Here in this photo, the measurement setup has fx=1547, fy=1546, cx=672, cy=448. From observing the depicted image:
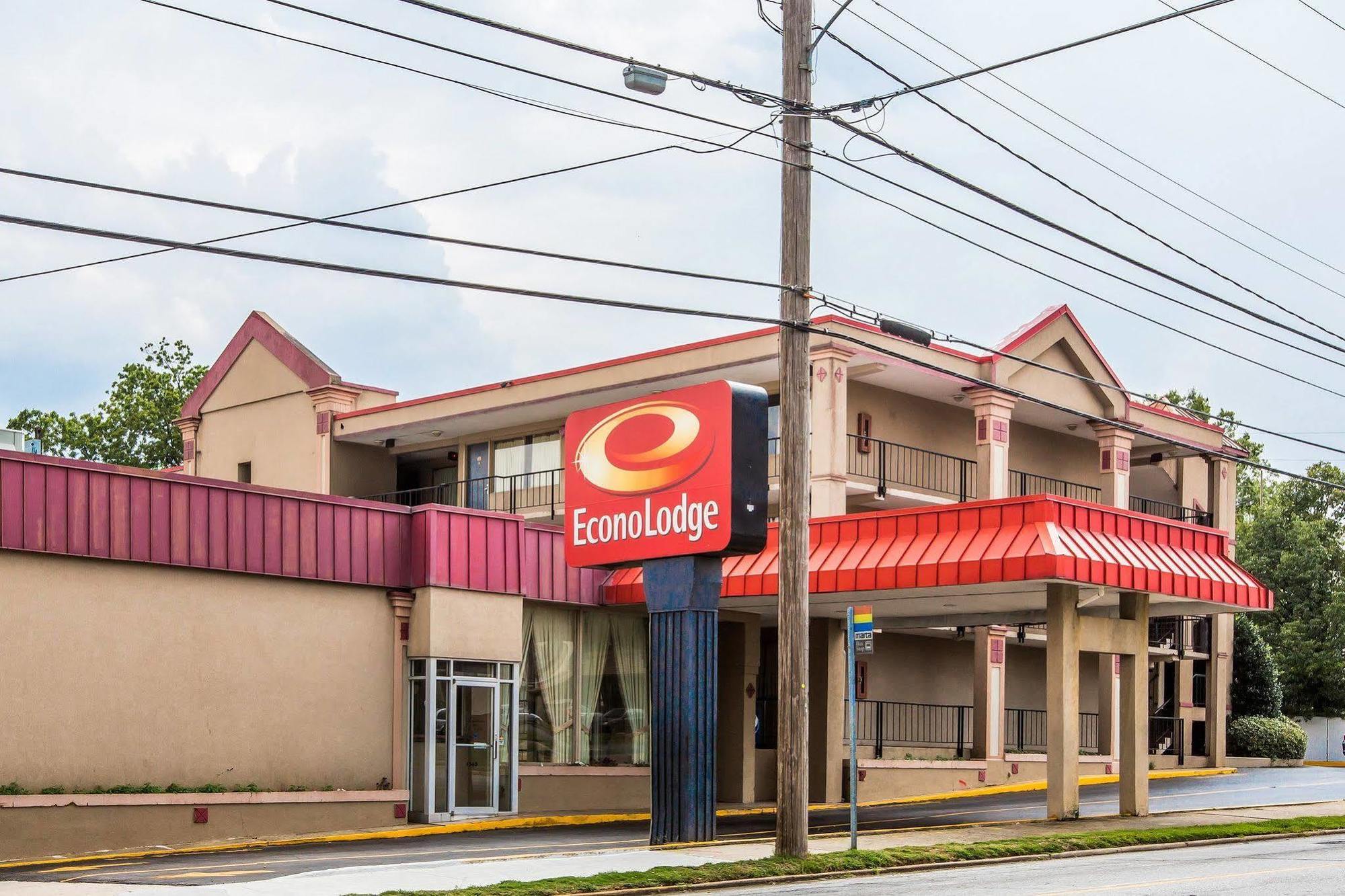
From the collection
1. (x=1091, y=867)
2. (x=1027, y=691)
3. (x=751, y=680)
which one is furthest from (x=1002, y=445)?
(x=1091, y=867)

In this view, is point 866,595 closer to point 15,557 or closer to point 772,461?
point 772,461

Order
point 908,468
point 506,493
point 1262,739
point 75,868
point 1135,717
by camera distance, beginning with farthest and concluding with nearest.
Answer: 1. point 1262,739
2. point 506,493
3. point 908,468
4. point 1135,717
5. point 75,868

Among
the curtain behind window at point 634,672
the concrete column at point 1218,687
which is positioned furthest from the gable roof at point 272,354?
the concrete column at point 1218,687

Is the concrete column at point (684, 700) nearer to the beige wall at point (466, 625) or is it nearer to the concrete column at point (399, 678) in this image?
the beige wall at point (466, 625)

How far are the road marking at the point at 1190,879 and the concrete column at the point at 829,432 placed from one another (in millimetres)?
13489

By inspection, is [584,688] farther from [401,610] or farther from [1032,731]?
→ [1032,731]

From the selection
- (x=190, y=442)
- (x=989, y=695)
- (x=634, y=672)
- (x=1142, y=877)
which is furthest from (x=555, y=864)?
(x=190, y=442)

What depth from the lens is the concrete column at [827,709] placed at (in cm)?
3042

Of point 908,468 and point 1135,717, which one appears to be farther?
point 908,468

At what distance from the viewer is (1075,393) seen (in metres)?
36.6

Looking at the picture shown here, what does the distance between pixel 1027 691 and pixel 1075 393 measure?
9104 mm

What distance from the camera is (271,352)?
1593 inches

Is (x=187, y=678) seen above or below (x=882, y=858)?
above

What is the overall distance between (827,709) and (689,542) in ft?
37.5
